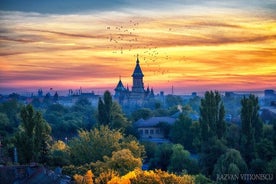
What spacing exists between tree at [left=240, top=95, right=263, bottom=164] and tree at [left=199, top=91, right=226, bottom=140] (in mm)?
2428

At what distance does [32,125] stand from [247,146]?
1951 cm

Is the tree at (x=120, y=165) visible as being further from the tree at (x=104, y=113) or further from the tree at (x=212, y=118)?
the tree at (x=104, y=113)

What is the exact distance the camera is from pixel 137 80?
5684 inches

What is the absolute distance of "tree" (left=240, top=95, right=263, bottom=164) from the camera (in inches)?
1799

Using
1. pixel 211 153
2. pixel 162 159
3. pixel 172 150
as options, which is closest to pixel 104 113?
pixel 162 159

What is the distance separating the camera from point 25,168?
3178cm

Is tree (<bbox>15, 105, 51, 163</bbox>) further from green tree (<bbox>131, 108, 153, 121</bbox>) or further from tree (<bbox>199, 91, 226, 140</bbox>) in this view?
green tree (<bbox>131, 108, 153, 121</bbox>)

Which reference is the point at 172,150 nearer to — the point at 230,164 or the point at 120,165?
the point at 230,164

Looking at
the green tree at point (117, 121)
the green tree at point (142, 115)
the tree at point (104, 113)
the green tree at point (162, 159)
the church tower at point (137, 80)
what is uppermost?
the church tower at point (137, 80)

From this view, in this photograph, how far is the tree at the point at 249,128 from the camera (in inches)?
1799

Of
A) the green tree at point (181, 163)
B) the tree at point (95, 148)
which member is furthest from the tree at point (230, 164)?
the tree at point (95, 148)

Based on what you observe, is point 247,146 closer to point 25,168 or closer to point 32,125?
point 32,125

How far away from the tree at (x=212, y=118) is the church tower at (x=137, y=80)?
9030 cm

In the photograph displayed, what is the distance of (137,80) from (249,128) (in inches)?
3854
